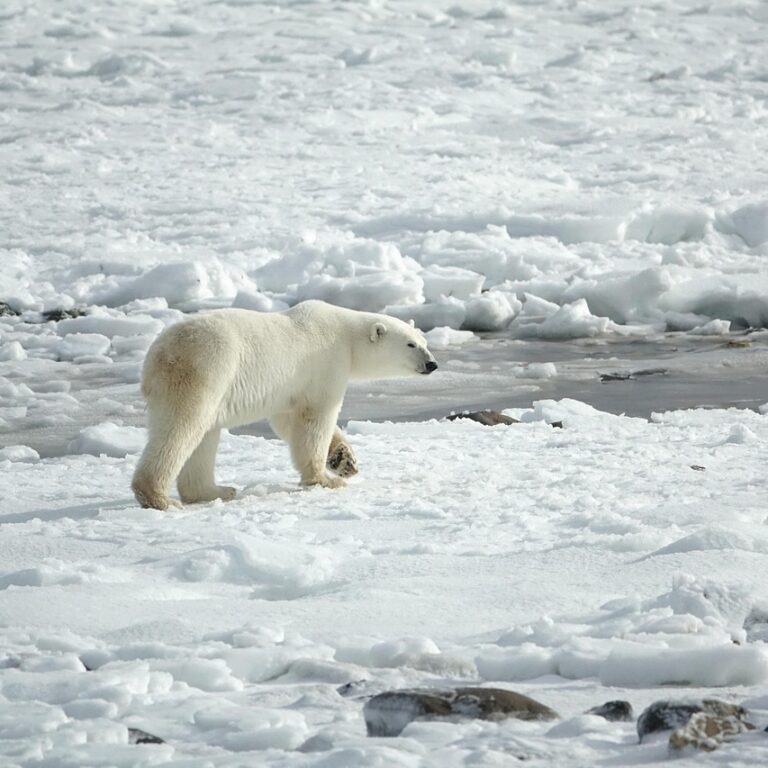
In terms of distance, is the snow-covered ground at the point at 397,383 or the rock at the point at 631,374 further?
the rock at the point at 631,374


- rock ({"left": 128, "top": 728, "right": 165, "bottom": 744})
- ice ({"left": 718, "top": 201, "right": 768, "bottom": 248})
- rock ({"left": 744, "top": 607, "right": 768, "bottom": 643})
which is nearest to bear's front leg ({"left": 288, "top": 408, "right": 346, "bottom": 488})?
rock ({"left": 744, "top": 607, "right": 768, "bottom": 643})

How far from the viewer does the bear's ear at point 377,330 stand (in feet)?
20.0

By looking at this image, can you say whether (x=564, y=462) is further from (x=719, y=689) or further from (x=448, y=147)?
(x=448, y=147)

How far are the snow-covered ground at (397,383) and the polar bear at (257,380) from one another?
25 centimetres

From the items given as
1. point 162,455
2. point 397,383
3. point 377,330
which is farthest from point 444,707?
point 397,383

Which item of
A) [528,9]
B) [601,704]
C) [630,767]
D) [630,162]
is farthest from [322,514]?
[528,9]

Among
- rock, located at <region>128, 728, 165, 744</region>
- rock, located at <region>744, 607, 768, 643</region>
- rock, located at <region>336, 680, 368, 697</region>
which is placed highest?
rock, located at <region>744, 607, 768, 643</region>

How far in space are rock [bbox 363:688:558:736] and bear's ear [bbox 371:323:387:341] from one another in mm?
3454

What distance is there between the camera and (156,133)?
1836 centimetres

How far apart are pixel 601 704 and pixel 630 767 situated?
1.42 ft

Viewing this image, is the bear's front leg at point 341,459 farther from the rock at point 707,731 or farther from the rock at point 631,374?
the rock at point 631,374

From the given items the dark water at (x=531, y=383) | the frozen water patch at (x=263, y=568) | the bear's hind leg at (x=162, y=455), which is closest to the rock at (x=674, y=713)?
the frozen water patch at (x=263, y=568)

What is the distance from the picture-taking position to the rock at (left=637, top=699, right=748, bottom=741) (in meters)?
2.53

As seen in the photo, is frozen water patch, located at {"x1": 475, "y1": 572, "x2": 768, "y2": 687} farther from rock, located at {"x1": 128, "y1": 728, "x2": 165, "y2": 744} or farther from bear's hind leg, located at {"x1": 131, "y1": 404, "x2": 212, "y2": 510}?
bear's hind leg, located at {"x1": 131, "y1": 404, "x2": 212, "y2": 510}
